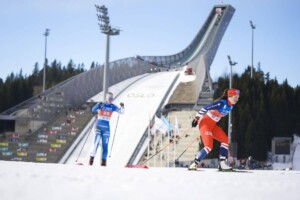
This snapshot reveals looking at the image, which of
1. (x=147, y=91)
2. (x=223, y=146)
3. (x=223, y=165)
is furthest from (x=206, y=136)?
(x=147, y=91)

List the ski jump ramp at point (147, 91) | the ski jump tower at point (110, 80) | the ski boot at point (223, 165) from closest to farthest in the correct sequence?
the ski boot at point (223, 165), the ski jump ramp at point (147, 91), the ski jump tower at point (110, 80)

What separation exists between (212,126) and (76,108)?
156 feet

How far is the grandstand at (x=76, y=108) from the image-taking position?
45750mm

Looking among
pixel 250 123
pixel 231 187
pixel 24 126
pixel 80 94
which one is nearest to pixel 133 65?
pixel 80 94

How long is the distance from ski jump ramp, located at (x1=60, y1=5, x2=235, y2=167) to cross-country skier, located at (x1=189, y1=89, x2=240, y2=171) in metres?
13.0

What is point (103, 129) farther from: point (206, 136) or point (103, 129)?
point (206, 136)

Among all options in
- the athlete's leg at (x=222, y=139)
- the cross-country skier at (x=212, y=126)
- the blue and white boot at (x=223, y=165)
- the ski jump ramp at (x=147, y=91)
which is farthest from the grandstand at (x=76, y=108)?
the blue and white boot at (x=223, y=165)

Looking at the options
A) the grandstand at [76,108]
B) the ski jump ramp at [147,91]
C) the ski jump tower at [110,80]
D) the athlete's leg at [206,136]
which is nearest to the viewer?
the athlete's leg at [206,136]

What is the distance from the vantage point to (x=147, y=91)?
62719 millimetres

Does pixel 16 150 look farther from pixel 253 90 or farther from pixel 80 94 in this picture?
pixel 253 90

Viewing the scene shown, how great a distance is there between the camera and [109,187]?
4.46 m

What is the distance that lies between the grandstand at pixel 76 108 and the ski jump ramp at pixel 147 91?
13 centimetres

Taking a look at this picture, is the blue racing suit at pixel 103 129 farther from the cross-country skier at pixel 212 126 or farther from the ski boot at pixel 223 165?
the ski boot at pixel 223 165

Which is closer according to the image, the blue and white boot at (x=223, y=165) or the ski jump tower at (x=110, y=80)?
the blue and white boot at (x=223, y=165)
